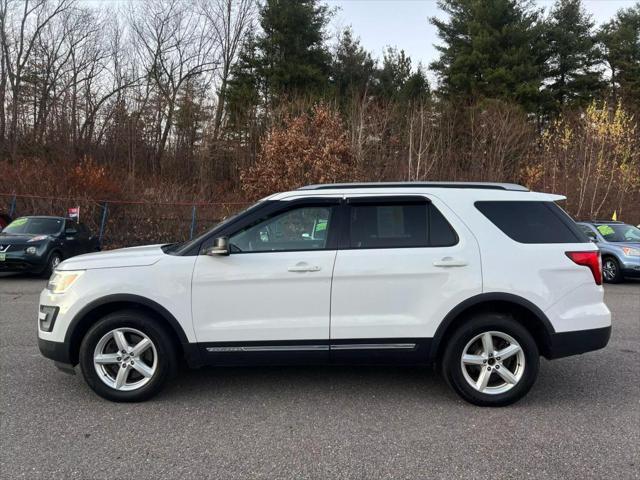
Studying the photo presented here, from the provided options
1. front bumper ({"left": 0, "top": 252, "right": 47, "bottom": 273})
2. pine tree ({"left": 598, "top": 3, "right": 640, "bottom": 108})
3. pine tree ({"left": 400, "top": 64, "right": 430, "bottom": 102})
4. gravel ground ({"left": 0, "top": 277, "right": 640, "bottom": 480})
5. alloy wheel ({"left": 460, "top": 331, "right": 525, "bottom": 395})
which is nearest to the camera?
gravel ground ({"left": 0, "top": 277, "right": 640, "bottom": 480})

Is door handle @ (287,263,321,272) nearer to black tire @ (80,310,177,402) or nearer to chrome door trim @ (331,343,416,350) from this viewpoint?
chrome door trim @ (331,343,416,350)

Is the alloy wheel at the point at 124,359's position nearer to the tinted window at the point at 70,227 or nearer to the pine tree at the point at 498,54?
the tinted window at the point at 70,227

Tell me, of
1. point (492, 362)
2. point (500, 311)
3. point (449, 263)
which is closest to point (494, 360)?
point (492, 362)

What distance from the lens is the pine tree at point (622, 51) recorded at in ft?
113

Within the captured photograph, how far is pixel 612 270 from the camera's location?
40.9 ft

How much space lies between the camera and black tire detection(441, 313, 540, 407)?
4117mm

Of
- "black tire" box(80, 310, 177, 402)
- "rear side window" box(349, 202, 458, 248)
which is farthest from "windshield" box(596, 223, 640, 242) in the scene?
"black tire" box(80, 310, 177, 402)

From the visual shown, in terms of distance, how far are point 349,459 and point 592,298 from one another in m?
2.50

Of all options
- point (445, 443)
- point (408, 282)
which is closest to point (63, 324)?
point (408, 282)

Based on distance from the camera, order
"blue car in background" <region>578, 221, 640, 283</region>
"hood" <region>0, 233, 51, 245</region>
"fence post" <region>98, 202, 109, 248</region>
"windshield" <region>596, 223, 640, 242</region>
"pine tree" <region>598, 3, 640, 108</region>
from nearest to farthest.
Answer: "hood" <region>0, 233, 51, 245</region> → "blue car in background" <region>578, 221, 640, 283</region> → "windshield" <region>596, 223, 640, 242</region> → "fence post" <region>98, 202, 109, 248</region> → "pine tree" <region>598, 3, 640, 108</region>

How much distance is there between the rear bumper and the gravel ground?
462 mm

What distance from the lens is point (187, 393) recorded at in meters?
4.41

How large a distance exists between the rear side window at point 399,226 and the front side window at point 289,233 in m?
0.26

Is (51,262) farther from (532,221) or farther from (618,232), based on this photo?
(618,232)
